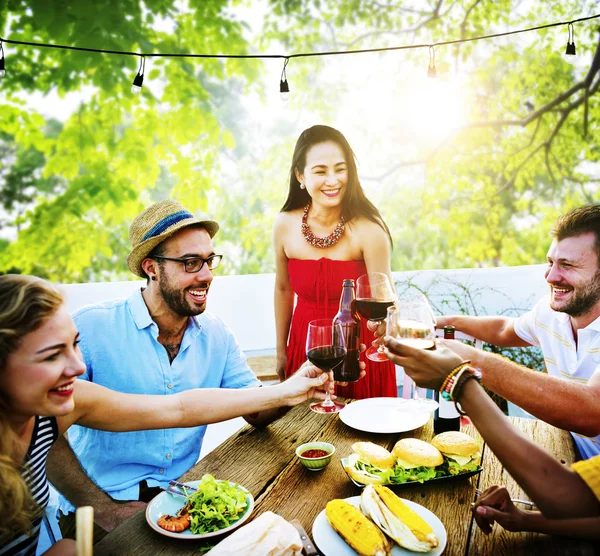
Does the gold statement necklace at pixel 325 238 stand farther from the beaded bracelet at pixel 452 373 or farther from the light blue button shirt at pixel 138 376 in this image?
the beaded bracelet at pixel 452 373

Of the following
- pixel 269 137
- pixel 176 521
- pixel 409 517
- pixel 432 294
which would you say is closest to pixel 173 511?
pixel 176 521

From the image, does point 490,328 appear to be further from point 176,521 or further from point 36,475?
point 36,475

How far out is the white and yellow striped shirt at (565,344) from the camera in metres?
1.82

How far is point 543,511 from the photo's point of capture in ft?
3.52

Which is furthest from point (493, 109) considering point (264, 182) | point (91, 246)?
point (91, 246)

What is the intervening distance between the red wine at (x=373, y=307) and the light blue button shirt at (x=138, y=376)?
1.77 feet

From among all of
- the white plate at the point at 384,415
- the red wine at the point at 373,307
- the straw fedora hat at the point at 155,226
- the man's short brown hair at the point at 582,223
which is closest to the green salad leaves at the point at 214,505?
the white plate at the point at 384,415

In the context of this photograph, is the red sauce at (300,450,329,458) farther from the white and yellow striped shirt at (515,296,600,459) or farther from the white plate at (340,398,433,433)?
the white and yellow striped shirt at (515,296,600,459)

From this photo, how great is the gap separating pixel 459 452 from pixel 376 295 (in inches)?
27.4

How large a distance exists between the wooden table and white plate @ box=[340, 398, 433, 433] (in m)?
0.03

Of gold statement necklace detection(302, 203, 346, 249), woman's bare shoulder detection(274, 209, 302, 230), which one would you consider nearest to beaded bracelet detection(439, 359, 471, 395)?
gold statement necklace detection(302, 203, 346, 249)

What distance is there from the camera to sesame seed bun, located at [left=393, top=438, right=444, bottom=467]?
1420 mm

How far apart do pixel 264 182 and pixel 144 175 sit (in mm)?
2038

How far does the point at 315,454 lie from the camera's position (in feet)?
5.06
